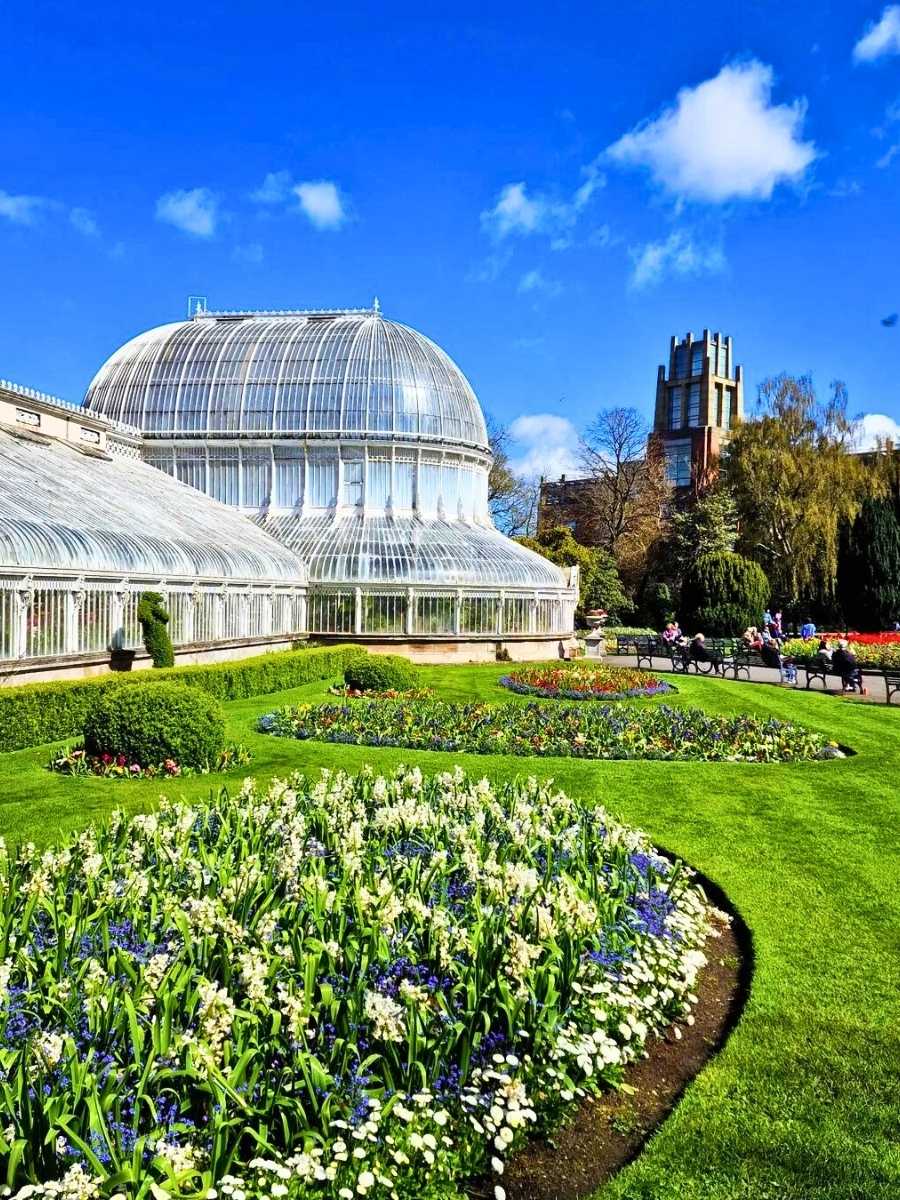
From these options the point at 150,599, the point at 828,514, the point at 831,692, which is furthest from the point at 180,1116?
the point at 828,514

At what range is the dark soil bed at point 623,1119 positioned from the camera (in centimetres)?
411

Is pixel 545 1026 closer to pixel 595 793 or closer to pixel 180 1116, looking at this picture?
pixel 180 1116

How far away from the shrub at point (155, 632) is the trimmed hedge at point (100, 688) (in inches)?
27.6

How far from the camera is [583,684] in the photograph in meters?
21.5

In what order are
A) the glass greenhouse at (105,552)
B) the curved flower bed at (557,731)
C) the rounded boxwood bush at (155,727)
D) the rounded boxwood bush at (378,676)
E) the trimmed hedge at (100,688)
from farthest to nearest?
1. the rounded boxwood bush at (378,676)
2. the glass greenhouse at (105,552)
3. the curved flower bed at (557,731)
4. the trimmed hedge at (100,688)
5. the rounded boxwood bush at (155,727)

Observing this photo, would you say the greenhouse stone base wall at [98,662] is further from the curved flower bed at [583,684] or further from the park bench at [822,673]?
the park bench at [822,673]

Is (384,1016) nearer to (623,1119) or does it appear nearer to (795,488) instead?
(623,1119)

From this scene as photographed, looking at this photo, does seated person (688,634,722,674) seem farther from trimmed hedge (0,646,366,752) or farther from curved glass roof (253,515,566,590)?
trimmed hedge (0,646,366,752)

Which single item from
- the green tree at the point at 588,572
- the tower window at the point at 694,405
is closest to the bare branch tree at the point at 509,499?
the green tree at the point at 588,572

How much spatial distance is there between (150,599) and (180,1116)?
652 inches

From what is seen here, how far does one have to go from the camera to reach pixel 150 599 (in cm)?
1962

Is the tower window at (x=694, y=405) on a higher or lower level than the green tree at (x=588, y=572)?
higher

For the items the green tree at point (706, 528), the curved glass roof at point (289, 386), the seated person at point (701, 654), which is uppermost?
the curved glass roof at point (289, 386)

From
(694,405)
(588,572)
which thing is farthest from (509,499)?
(694,405)
